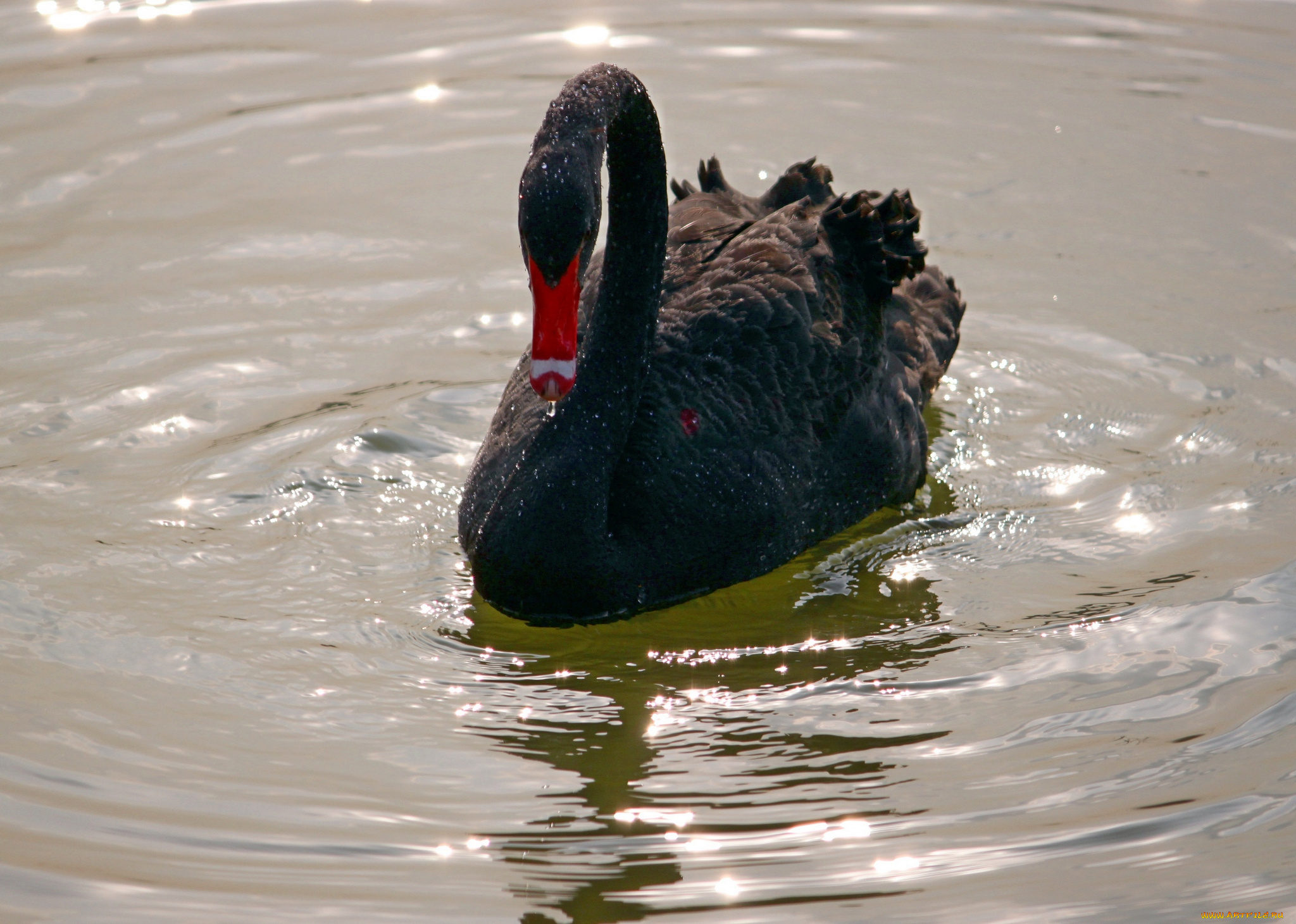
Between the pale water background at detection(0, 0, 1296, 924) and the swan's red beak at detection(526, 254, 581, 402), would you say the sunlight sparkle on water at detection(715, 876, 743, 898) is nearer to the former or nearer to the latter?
the pale water background at detection(0, 0, 1296, 924)

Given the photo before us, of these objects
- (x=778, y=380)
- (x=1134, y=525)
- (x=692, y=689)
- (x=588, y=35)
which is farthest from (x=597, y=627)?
(x=588, y=35)

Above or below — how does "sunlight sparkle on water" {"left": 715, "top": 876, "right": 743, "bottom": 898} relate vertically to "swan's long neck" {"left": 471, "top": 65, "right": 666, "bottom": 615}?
below

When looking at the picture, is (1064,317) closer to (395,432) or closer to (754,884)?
(395,432)

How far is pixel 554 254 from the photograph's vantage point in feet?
15.7

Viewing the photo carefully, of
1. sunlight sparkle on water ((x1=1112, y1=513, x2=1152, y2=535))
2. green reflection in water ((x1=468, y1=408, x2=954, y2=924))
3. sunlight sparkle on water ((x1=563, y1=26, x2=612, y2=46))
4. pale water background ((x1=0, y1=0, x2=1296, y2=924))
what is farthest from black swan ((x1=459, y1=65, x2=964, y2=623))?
sunlight sparkle on water ((x1=563, y1=26, x2=612, y2=46))

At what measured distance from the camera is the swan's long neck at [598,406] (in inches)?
219

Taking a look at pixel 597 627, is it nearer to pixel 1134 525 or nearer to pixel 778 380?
pixel 778 380

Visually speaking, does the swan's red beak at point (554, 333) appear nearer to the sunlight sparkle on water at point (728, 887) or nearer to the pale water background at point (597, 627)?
the pale water background at point (597, 627)

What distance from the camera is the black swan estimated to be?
526cm

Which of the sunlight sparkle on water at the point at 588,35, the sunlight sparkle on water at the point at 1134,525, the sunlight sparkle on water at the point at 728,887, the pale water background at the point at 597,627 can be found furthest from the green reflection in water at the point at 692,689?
the sunlight sparkle on water at the point at 588,35

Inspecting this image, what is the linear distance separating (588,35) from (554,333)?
8.98 metres

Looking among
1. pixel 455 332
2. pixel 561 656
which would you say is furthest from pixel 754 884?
pixel 455 332

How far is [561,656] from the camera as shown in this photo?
567cm

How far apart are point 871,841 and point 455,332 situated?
460cm
